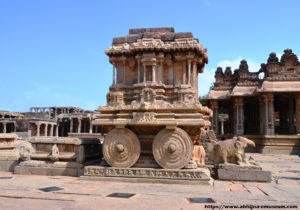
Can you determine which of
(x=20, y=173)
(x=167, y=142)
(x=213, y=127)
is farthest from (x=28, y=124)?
(x=167, y=142)

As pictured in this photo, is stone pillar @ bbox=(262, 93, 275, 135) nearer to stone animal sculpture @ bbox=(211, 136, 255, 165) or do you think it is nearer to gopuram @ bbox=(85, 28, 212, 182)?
gopuram @ bbox=(85, 28, 212, 182)

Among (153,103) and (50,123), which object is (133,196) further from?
(50,123)

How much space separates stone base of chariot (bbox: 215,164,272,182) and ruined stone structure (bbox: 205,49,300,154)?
1563 centimetres

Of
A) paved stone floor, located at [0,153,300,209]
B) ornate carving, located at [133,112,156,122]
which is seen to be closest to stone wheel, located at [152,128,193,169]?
ornate carving, located at [133,112,156,122]

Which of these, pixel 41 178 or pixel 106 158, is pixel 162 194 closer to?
pixel 106 158

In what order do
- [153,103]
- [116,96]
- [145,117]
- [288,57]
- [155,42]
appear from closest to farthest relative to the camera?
[145,117] < [153,103] < [155,42] < [116,96] < [288,57]

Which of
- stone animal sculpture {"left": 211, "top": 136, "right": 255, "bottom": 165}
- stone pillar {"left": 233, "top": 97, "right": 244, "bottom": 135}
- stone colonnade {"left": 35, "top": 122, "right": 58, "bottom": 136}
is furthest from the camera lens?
stone colonnade {"left": 35, "top": 122, "right": 58, "bottom": 136}

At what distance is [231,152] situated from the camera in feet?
25.3

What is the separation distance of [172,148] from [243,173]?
82.9 inches

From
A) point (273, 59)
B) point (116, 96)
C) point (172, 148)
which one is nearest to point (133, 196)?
point (172, 148)

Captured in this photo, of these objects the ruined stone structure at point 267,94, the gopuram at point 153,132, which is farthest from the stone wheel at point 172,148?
the ruined stone structure at point 267,94

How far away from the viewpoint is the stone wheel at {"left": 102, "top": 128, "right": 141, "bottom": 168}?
734cm

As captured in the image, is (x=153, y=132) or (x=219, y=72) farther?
(x=219, y=72)

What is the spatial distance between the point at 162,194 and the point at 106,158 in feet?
7.87
